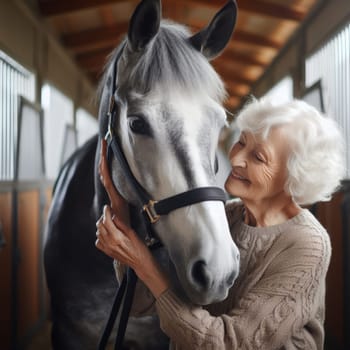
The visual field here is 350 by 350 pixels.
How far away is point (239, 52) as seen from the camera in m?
4.12

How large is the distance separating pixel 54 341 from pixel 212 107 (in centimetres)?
94

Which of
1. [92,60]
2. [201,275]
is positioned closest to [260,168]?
[201,275]

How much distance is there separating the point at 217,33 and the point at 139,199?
0.47m

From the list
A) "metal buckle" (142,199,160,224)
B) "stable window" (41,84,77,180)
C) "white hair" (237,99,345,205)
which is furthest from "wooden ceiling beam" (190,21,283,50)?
"metal buckle" (142,199,160,224)

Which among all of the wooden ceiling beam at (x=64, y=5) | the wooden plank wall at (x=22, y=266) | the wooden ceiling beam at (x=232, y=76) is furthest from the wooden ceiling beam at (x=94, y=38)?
the wooden ceiling beam at (x=232, y=76)

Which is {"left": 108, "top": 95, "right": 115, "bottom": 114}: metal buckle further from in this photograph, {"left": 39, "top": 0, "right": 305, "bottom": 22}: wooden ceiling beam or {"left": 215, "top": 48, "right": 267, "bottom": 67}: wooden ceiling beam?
{"left": 215, "top": 48, "right": 267, "bottom": 67}: wooden ceiling beam

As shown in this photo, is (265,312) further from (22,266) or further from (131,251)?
(22,266)

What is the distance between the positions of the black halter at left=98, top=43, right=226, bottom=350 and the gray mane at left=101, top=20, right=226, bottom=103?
0.11m

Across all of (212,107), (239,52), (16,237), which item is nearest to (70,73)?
(239,52)

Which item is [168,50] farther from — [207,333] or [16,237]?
[16,237]

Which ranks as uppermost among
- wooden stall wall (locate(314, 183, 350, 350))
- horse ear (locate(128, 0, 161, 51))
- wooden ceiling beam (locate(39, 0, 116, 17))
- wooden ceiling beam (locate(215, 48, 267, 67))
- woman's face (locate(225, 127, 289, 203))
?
wooden ceiling beam (locate(215, 48, 267, 67))

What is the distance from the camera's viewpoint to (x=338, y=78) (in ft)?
8.16

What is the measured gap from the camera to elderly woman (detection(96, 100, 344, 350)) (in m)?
0.70

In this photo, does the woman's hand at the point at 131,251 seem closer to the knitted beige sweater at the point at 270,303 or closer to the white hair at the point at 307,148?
the knitted beige sweater at the point at 270,303
